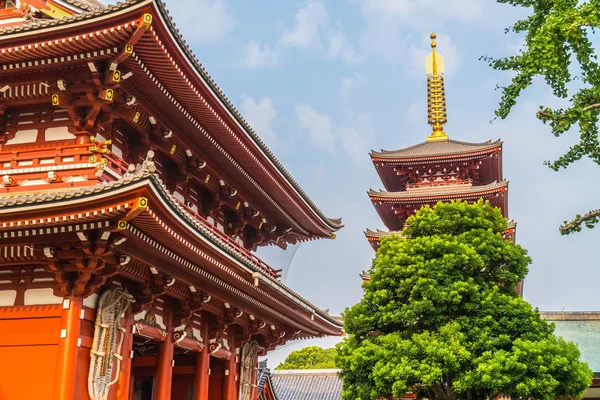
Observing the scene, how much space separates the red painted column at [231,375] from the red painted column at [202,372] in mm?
1962

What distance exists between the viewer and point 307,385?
44781 mm

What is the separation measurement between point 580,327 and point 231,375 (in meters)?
22.2

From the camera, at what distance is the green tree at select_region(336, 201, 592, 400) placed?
17312mm

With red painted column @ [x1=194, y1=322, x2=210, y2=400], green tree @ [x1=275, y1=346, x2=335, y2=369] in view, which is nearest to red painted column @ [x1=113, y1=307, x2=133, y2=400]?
red painted column @ [x1=194, y1=322, x2=210, y2=400]

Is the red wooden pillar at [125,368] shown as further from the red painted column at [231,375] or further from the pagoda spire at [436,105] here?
the pagoda spire at [436,105]

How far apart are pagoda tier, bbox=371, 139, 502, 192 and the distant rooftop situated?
29.0 feet

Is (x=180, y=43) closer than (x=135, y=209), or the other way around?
(x=135, y=209)

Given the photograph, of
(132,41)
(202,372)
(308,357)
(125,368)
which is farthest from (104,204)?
(308,357)

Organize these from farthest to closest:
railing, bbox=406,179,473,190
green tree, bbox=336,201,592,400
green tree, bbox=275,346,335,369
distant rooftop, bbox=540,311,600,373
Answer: green tree, bbox=275,346,335,369, railing, bbox=406,179,473,190, distant rooftop, bbox=540,311,600,373, green tree, bbox=336,201,592,400

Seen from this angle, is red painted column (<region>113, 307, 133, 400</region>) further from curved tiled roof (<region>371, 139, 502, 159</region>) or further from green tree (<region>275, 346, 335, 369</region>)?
green tree (<region>275, 346, 335, 369</region>)

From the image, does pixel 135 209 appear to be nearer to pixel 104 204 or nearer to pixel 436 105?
pixel 104 204

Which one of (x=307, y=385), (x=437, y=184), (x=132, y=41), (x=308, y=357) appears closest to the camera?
(x=132, y=41)

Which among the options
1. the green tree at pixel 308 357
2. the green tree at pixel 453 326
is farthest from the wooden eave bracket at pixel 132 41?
the green tree at pixel 308 357

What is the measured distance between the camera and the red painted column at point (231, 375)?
18.4 meters
